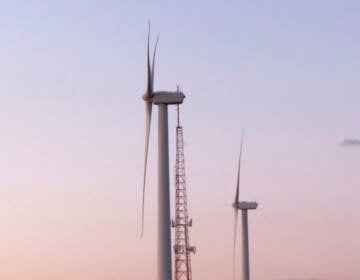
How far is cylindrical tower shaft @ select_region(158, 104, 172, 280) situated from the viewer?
127062 millimetres

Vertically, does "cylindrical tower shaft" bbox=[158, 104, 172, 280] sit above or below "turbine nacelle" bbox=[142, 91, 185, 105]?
below

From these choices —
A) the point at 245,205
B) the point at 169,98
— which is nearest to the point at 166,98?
the point at 169,98

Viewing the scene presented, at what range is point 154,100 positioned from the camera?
134 metres

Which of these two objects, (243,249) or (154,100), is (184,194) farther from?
(154,100)

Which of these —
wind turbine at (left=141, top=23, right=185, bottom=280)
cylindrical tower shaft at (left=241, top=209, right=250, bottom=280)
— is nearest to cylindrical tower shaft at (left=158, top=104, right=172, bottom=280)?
wind turbine at (left=141, top=23, right=185, bottom=280)

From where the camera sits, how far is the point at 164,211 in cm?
12888

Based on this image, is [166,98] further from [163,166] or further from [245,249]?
[245,249]

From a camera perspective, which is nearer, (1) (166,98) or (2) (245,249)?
(1) (166,98)

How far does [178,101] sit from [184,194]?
5882cm

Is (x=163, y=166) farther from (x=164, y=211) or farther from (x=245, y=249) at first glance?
(x=245, y=249)

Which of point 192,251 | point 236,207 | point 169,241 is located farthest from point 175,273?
point 169,241

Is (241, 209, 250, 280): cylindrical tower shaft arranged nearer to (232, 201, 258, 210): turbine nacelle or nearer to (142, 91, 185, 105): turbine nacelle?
(232, 201, 258, 210): turbine nacelle

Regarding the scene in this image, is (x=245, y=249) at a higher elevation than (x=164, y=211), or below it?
higher

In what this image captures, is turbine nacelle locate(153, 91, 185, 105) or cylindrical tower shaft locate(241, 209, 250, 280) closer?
turbine nacelle locate(153, 91, 185, 105)
